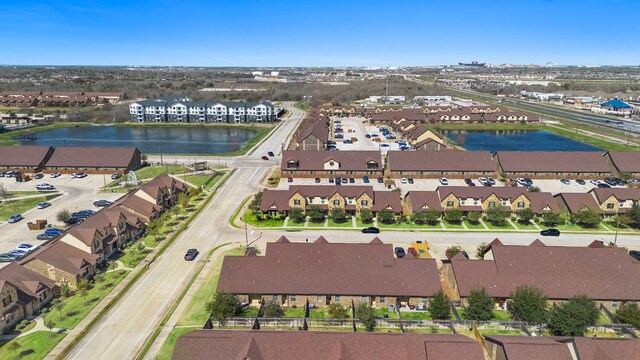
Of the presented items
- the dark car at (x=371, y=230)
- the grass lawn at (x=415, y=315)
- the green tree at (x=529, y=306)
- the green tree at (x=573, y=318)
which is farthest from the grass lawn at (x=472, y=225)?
the grass lawn at (x=415, y=315)

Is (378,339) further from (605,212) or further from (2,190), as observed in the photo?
(2,190)

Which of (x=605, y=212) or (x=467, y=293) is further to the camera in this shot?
(x=605, y=212)

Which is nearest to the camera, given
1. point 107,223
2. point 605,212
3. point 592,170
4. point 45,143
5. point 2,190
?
point 107,223

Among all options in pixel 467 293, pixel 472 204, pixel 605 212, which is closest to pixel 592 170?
pixel 605 212

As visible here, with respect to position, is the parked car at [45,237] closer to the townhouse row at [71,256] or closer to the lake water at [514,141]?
the townhouse row at [71,256]

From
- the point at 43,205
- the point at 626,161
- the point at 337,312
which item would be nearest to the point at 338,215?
the point at 337,312

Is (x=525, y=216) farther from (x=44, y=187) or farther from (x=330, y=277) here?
(x=44, y=187)
